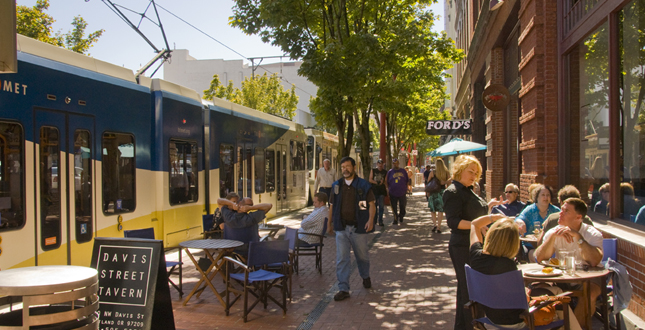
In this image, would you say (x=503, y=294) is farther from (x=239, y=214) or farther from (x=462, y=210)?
(x=239, y=214)

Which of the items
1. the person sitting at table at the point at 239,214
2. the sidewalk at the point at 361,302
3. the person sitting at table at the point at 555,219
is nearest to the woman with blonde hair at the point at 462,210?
the sidewalk at the point at 361,302

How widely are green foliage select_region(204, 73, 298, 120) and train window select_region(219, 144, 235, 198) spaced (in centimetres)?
2267

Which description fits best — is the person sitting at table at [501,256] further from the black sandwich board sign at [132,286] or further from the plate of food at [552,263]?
the black sandwich board sign at [132,286]

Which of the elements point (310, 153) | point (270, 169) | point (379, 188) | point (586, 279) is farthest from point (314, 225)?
point (310, 153)

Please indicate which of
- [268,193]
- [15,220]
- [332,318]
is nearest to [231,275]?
[332,318]

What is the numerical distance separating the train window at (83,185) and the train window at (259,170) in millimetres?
6910

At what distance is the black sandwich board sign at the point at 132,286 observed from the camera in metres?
4.10

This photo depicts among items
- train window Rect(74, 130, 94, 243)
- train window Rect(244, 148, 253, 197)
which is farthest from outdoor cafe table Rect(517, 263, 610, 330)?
train window Rect(244, 148, 253, 197)

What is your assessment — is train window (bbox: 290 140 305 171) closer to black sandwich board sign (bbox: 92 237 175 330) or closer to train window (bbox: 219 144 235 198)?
train window (bbox: 219 144 235 198)

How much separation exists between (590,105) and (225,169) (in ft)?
24.4

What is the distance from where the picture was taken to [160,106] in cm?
913

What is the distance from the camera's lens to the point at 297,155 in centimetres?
1814

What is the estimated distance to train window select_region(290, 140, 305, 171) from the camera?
17.6 m

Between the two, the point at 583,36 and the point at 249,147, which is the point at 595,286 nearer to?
the point at 583,36
